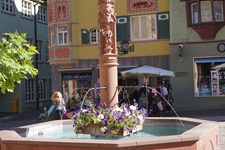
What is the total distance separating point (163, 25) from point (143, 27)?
4.35 ft

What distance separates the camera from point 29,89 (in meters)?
34.2

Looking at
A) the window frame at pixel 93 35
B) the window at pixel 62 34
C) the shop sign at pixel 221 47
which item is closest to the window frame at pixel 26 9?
the window at pixel 62 34

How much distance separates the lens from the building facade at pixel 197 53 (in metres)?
23.8

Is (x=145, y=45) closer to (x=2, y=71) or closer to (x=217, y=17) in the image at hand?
(x=217, y=17)

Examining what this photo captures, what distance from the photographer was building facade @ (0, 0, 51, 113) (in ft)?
106

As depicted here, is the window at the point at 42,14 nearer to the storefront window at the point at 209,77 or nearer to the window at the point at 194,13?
the window at the point at 194,13

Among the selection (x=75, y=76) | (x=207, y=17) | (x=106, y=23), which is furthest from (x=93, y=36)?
(x=106, y=23)

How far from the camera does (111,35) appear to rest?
9656 millimetres

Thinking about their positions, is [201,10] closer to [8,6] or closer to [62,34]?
[62,34]

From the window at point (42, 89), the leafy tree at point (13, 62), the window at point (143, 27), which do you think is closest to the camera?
the leafy tree at point (13, 62)

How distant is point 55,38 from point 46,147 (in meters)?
21.1

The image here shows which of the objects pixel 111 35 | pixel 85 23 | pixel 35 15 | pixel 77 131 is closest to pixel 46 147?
pixel 77 131

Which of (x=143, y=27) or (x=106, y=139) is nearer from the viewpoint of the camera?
(x=106, y=139)

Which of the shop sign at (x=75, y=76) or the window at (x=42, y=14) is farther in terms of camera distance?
the window at (x=42, y=14)
